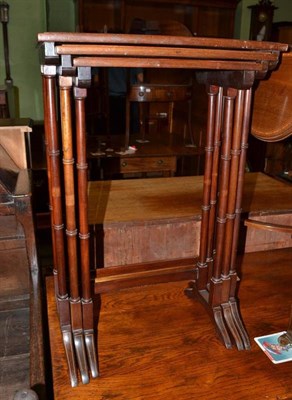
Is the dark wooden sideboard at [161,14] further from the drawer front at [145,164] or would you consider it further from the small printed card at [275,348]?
the small printed card at [275,348]

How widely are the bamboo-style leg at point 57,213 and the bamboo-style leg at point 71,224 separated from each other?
1.0 inches

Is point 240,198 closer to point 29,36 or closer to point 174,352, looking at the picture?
point 174,352

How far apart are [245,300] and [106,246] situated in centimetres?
60

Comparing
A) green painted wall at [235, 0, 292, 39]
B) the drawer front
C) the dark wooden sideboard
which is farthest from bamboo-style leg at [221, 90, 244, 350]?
green painted wall at [235, 0, 292, 39]

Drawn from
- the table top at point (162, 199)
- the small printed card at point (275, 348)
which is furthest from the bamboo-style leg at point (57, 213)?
the small printed card at point (275, 348)

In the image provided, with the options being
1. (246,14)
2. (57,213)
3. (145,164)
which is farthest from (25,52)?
(57,213)

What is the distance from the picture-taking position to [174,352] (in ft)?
4.24

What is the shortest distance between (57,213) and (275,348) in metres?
0.84

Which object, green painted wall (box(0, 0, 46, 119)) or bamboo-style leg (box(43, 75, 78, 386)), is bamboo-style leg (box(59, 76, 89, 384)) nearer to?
bamboo-style leg (box(43, 75, 78, 386))

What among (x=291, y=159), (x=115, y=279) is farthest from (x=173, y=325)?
(x=291, y=159)

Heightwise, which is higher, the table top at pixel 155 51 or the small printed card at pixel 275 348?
the table top at pixel 155 51

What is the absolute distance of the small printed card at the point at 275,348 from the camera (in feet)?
4.18

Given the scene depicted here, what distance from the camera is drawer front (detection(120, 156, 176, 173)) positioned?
136 inches

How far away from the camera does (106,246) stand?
1.61 m
